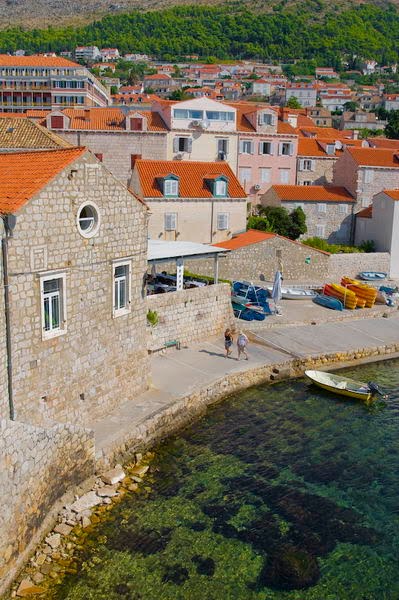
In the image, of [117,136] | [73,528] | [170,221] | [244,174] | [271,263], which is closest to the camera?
[73,528]

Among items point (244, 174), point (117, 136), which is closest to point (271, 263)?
point (244, 174)

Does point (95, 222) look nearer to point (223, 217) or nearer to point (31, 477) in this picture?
point (31, 477)

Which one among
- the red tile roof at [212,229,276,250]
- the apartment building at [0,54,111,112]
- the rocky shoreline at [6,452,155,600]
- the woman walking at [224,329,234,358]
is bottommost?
the rocky shoreline at [6,452,155,600]

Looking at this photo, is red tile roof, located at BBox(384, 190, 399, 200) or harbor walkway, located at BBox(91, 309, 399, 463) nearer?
harbor walkway, located at BBox(91, 309, 399, 463)

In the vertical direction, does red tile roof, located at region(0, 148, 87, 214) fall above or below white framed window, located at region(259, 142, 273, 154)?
below

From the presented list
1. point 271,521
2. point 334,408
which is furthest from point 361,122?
point 271,521

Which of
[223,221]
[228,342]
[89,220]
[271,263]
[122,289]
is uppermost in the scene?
[89,220]

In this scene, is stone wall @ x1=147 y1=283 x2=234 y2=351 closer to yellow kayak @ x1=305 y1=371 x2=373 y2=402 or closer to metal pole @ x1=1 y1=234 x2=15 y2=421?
yellow kayak @ x1=305 y1=371 x2=373 y2=402

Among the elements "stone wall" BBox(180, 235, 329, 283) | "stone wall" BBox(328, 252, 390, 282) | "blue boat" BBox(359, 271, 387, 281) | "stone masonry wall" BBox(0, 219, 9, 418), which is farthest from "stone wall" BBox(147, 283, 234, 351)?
"blue boat" BBox(359, 271, 387, 281)

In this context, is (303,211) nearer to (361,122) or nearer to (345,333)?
(345,333)
